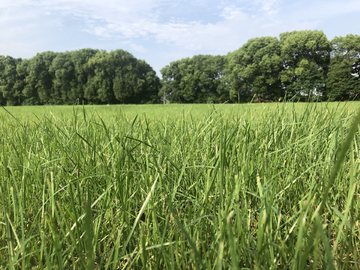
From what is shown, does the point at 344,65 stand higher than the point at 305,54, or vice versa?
the point at 305,54

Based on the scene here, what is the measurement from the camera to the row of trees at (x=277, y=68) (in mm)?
27547

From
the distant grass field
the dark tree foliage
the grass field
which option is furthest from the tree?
the grass field

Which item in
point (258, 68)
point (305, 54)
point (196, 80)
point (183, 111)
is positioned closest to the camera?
point (183, 111)

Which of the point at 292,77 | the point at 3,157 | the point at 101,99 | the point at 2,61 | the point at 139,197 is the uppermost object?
the point at 2,61

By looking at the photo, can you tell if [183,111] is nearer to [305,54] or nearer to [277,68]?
[277,68]

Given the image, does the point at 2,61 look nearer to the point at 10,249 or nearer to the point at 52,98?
the point at 52,98

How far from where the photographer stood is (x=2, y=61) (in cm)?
3700

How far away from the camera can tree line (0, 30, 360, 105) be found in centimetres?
2947

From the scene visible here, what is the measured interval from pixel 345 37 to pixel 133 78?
31.8 meters

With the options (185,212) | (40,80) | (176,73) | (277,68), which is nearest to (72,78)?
(40,80)

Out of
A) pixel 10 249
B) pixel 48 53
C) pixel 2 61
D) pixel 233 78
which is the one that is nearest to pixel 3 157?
pixel 10 249

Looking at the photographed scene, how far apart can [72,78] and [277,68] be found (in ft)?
110

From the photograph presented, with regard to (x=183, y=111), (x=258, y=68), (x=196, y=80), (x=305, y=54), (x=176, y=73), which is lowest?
(x=183, y=111)

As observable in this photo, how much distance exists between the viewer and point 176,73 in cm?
3894
